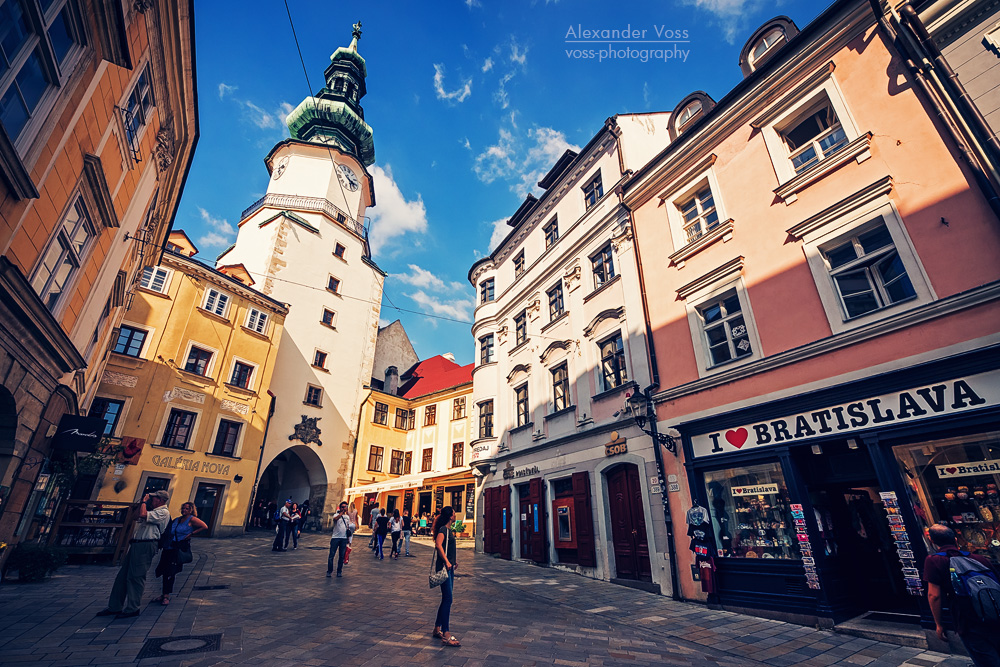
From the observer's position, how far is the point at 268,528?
95.1 ft

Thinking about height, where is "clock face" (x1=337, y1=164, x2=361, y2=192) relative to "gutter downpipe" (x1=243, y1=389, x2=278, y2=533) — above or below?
above

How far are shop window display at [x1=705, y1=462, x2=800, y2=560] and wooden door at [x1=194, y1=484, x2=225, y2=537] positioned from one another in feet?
70.5

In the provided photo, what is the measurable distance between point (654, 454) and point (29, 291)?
12.7 metres

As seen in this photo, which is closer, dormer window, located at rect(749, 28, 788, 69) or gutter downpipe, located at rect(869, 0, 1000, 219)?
gutter downpipe, located at rect(869, 0, 1000, 219)

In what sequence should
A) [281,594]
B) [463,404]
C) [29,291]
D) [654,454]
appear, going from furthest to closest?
[463,404]
[654,454]
[281,594]
[29,291]

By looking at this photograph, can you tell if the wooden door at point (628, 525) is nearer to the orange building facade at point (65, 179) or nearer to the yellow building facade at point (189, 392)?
the orange building facade at point (65, 179)

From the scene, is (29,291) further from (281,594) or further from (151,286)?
(151,286)

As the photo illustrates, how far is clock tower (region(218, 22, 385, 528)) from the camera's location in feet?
96.4

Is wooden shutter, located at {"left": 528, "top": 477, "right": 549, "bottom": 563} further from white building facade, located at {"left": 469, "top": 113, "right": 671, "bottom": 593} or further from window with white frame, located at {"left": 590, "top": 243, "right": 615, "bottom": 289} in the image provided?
window with white frame, located at {"left": 590, "top": 243, "right": 615, "bottom": 289}

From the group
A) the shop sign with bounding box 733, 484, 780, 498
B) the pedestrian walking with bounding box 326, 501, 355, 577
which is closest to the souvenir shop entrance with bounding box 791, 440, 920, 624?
the shop sign with bounding box 733, 484, 780, 498

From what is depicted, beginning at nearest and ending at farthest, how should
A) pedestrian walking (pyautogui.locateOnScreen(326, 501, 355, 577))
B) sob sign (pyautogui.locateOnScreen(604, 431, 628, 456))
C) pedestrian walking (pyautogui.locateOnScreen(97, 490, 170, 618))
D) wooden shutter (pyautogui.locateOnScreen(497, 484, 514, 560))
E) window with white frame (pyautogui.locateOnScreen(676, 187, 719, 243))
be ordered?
pedestrian walking (pyautogui.locateOnScreen(97, 490, 170, 618)), pedestrian walking (pyautogui.locateOnScreen(326, 501, 355, 577)), window with white frame (pyautogui.locateOnScreen(676, 187, 719, 243)), sob sign (pyautogui.locateOnScreen(604, 431, 628, 456)), wooden shutter (pyautogui.locateOnScreen(497, 484, 514, 560))

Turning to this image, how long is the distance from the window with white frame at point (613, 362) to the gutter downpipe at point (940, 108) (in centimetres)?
814

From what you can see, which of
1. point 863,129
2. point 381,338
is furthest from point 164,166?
point 381,338

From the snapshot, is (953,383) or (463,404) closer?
(953,383)
